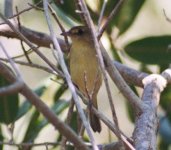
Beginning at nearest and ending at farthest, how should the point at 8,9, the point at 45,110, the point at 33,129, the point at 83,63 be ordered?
the point at 45,110 < the point at 8,9 < the point at 83,63 < the point at 33,129

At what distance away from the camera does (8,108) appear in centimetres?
336

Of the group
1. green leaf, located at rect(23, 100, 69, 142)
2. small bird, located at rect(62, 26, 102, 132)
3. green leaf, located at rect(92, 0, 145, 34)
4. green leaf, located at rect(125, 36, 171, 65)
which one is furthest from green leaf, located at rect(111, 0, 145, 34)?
green leaf, located at rect(23, 100, 69, 142)

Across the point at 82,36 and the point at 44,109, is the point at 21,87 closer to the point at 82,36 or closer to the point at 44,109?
the point at 44,109

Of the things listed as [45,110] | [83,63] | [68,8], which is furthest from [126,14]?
[45,110]

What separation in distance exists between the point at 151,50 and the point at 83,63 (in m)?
0.53

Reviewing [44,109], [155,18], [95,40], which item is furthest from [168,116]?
[44,109]

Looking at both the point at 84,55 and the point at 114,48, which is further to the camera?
the point at 114,48

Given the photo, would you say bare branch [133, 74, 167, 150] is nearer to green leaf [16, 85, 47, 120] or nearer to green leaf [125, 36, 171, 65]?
green leaf [125, 36, 171, 65]

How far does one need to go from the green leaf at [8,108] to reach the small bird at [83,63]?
1.13ft

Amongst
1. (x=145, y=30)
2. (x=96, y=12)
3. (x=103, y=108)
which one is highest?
(x=96, y=12)

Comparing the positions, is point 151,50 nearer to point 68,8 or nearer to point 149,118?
point 68,8

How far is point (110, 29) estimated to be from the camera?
142 inches

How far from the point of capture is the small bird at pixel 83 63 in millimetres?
3166

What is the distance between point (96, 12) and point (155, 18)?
4.90ft
